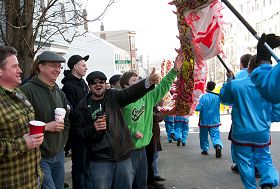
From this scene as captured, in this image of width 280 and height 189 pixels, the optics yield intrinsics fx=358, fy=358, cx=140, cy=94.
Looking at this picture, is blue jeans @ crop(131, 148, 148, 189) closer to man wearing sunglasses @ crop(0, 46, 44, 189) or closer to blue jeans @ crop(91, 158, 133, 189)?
blue jeans @ crop(91, 158, 133, 189)

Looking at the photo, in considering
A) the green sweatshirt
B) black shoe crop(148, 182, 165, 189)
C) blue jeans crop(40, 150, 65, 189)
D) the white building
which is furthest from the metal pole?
the white building

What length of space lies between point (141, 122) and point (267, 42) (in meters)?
1.95

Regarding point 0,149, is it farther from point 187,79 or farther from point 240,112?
point 240,112

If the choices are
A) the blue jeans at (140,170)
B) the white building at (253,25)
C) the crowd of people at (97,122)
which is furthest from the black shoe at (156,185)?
the white building at (253,25)

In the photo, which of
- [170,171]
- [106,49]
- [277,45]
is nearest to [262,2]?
[106,49]

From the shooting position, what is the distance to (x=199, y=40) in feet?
13.8

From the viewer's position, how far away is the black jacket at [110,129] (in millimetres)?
3750

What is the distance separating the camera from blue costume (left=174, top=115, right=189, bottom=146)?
10.6 metres

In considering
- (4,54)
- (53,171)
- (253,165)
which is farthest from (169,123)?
(4,54)

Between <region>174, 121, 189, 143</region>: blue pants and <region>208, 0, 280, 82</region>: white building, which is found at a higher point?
<region>208, 0, 280, 82</region>: white building

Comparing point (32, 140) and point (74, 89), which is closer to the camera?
point (32, 140)

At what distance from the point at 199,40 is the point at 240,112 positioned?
4.84ft

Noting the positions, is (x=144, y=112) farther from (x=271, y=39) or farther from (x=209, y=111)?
(x=209, y=111)

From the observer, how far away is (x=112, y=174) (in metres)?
3.86
